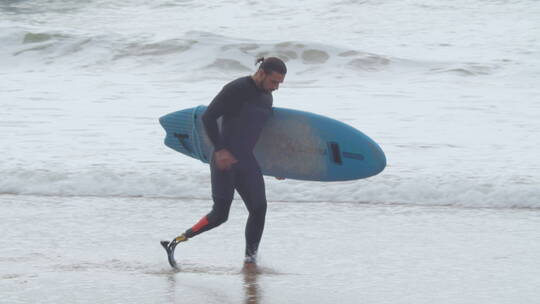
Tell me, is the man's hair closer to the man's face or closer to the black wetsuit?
the man's face

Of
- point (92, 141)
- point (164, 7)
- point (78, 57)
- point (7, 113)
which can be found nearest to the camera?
point (92, 141)

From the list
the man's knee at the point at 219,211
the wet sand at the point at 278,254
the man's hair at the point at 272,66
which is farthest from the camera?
the man's knee at the point at 219,211

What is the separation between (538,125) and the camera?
12.3 metres

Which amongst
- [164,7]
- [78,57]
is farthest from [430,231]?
[164,7]

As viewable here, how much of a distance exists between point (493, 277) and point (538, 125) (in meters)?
7.37

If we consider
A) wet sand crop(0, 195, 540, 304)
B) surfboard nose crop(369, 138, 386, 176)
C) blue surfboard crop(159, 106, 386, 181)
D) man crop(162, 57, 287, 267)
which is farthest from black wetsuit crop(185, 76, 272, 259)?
surfboard nose crop(369, 138, 386, 176)

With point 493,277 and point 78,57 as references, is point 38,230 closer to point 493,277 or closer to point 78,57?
point 493,277

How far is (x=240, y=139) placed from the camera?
5504mm

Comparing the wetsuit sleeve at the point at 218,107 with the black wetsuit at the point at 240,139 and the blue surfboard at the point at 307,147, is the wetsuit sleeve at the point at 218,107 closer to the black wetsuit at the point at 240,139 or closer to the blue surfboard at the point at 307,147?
the black wetsuit at the point at 240,139

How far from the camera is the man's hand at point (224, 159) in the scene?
5.46m

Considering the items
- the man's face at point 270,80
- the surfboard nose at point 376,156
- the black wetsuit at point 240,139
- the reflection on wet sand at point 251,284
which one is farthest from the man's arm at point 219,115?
the surfboard nose at point 376,156

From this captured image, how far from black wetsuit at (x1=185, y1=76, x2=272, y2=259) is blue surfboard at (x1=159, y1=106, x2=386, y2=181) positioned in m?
0.60

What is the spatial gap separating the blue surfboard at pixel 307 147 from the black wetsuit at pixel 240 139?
595 mm

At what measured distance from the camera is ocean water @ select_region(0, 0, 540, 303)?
18.2 ft
